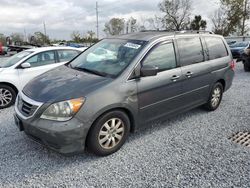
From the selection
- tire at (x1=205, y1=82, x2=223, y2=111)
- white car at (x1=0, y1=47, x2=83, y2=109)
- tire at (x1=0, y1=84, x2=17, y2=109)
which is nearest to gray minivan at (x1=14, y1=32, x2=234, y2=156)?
tire at (x1=205, y1=82, x2=223, y2=111)

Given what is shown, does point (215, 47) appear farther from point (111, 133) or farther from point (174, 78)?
point (111, 133)

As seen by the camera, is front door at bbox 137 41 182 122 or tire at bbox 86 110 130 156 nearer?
tire at bbox 86 110 130 156

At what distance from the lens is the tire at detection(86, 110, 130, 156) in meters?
2.84

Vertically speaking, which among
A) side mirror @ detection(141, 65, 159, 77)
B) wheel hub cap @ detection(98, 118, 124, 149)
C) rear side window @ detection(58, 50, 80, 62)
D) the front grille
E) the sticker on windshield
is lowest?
wheel hub cap @ detection(98, 118, 124, 149)

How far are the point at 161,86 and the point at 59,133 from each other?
1696 mm

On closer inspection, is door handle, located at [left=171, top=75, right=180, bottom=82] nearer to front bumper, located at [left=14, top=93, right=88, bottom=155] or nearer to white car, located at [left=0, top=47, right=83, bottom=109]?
front bumper, located at [left=14, top=93, right=88, bottom=155]

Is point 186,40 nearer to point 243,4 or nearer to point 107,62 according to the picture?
point 107,62

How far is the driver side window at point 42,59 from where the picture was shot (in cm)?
559

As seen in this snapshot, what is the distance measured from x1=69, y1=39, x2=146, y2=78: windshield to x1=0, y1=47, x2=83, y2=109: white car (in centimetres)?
205

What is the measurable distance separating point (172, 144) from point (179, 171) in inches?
26.8

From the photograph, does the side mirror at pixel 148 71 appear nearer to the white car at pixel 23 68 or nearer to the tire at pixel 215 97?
the tire at pixel 215 97

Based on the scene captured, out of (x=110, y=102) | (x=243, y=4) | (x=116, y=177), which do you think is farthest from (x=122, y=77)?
(x=243, y=4)

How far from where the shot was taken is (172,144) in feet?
11.1

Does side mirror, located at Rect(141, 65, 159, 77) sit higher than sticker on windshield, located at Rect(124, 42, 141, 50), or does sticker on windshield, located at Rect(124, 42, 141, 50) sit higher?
sticker on windshield, located at Rect(124, 42, 141, 50)
